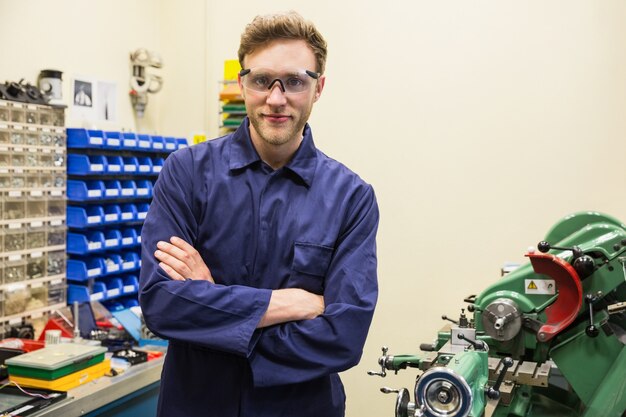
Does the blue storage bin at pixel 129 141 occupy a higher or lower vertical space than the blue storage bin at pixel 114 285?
higher

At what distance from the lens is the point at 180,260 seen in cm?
158

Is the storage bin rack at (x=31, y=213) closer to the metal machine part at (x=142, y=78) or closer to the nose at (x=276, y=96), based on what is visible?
the metal machine part at (x=142, y=78)

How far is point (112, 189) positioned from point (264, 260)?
2096 mm

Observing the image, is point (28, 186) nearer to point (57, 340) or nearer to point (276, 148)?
point (57, 340)

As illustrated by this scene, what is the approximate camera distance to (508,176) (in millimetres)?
3555

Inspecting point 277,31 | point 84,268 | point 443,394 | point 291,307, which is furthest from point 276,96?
point 84,268

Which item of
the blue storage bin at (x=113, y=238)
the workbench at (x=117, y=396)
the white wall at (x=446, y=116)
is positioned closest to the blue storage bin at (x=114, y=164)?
the blue storage bin at (x=113, y=238)

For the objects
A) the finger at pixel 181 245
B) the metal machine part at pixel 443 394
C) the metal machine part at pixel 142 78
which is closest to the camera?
the metal machine part at pixel 443 394

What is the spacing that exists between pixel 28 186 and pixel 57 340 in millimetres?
756

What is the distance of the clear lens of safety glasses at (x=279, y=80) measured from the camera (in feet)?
5.35

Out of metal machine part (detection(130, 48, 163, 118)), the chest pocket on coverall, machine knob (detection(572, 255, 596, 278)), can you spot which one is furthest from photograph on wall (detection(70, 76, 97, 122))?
machine knob (detection(572, 255, 596, 278))

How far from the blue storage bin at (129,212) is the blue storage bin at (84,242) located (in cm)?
21

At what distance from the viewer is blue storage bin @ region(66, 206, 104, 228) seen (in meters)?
3.27

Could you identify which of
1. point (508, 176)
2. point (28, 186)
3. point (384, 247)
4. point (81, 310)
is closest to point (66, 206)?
point (28, 186)
